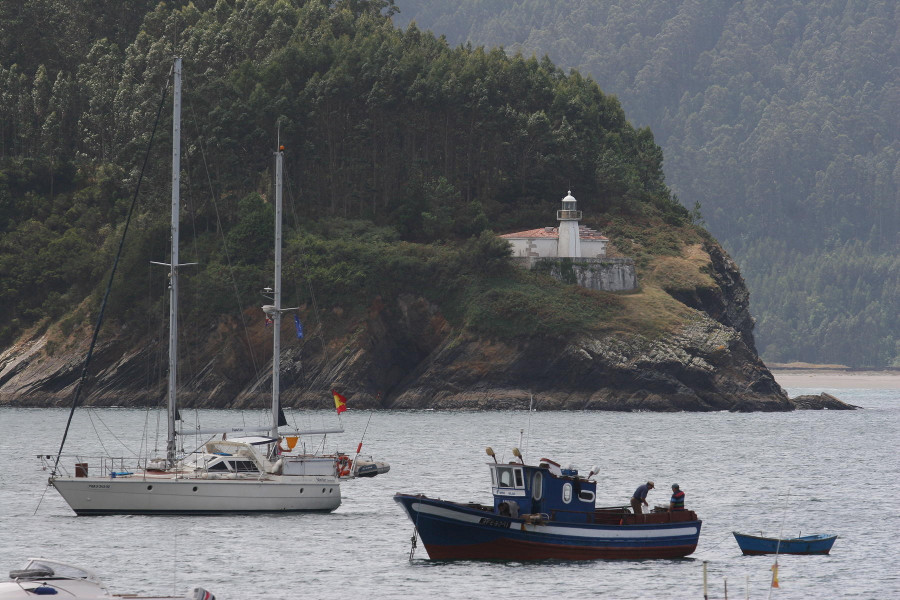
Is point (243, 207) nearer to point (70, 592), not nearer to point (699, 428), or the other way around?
point (699, 428)

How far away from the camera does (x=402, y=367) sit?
463 feet

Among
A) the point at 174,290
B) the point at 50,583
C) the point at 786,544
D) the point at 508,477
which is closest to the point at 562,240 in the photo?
the point at 174,290

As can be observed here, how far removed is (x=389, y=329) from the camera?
140875 mm

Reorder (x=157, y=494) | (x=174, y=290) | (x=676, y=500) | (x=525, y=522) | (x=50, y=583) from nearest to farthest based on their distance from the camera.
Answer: (x=50, y=583) < (x=525, y=522) < (x=676, y=500) < (x=157, y=494) < (x=174, y=290)

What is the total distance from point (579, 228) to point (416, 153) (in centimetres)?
2124

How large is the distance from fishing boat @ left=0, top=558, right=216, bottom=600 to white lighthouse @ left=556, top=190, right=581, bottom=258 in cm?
11726

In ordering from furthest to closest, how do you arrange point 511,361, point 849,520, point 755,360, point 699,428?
point 755,360 → point 511,361 → point 699,428 → point 849,520

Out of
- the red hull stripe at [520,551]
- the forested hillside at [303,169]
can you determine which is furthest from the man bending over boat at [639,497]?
the forested hillside at [303,169]

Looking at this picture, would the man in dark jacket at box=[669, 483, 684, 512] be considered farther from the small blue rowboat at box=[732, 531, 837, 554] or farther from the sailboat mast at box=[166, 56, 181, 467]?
the sailboat mast at box=[166, 56, 181, 467]

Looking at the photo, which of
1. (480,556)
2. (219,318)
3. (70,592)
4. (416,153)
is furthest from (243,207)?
(70,592)

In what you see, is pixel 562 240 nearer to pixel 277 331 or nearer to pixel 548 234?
pixel 548 234

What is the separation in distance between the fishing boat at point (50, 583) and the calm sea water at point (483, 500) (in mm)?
12216

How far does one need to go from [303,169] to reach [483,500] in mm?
91944

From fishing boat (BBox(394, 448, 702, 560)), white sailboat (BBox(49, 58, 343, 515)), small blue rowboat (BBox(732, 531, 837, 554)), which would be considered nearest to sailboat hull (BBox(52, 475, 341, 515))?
white sailboat (BBox(49, 58, 343, 515))
